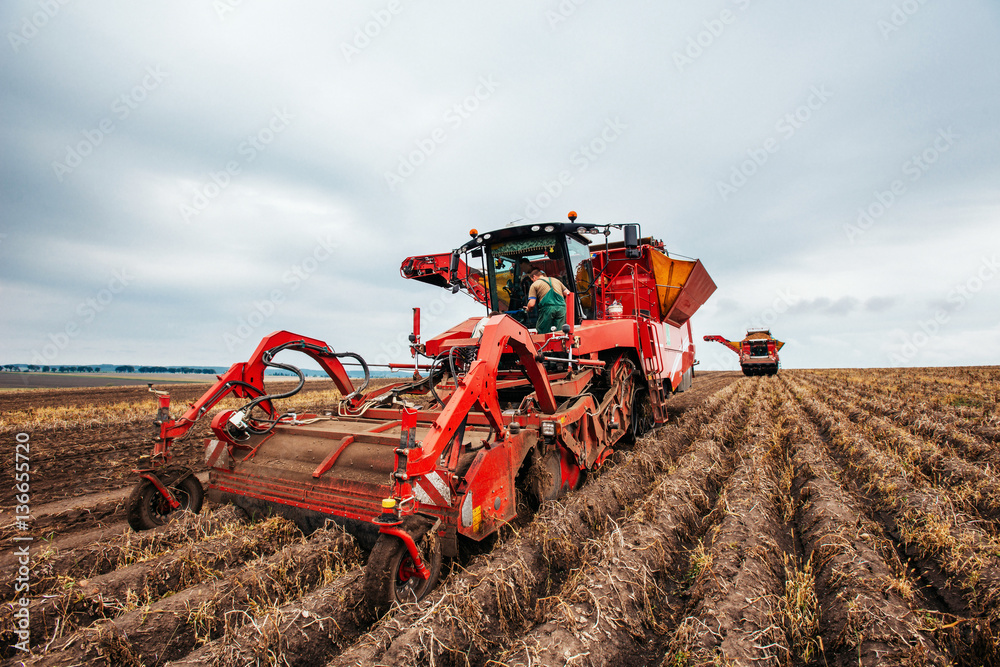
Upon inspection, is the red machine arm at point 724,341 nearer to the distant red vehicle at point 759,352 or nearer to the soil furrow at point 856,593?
the distant red vehicle at point 759,352

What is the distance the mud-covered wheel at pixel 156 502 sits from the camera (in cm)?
409

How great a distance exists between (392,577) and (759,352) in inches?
1275

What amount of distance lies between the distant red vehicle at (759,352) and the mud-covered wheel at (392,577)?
3182 centimetres

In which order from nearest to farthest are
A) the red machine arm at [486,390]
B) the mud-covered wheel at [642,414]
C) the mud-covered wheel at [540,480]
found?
the red machine arm at [486,390], the mud-covered wheel at [540,480], the mud-covered wheel at [642,414]

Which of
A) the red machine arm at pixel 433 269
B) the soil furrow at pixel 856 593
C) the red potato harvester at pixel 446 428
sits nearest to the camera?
the soil furrow at pixel 856 593

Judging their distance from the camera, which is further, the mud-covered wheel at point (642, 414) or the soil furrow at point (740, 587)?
the mud-covered wheel at point (642, 414)

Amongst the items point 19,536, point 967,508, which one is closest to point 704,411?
point 967,508

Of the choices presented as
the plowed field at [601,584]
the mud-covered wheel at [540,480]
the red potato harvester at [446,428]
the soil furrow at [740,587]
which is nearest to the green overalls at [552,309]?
the red potato harvester at [446,428]

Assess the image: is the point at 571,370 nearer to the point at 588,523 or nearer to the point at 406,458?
the point at 588,523

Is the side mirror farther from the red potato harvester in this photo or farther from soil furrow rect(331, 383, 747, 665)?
soil furrow rect(331, 383, 747, 665)

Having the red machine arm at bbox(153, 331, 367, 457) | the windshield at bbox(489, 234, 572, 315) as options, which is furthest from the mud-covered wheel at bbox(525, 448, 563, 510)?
the windshield at bbox(489, 234, 572, 315)

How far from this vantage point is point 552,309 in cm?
596

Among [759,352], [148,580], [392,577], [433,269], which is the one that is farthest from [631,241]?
[759,352]

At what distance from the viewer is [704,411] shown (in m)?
11.3
